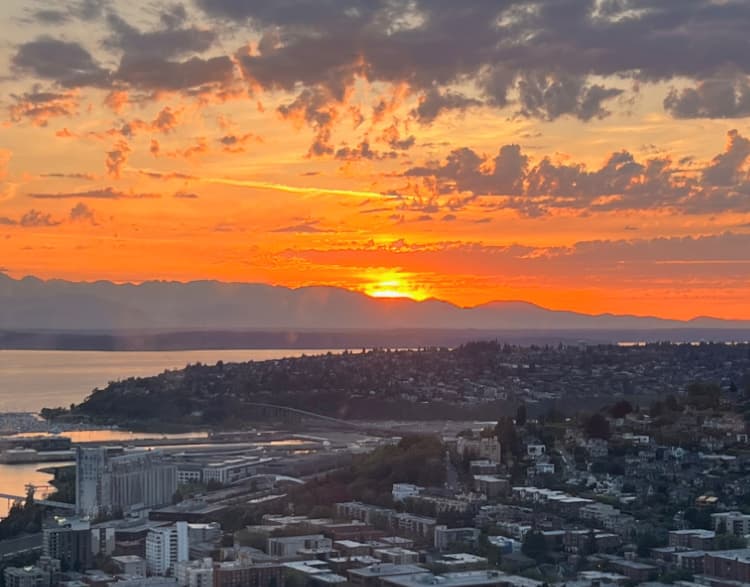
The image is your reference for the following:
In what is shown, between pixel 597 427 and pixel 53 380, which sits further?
pixel 53 380

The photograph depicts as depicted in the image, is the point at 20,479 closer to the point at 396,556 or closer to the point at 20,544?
the point at 20,544

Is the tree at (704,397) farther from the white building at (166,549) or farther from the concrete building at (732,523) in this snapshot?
the white building at (166,549)

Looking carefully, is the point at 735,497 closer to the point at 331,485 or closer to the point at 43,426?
the point at 331,485

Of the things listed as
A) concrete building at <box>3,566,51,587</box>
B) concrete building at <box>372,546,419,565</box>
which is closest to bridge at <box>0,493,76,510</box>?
concrete building at <box>3,566,51,587</box>

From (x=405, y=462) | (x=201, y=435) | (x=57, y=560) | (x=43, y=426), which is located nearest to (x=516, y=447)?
(x=405, y=462)

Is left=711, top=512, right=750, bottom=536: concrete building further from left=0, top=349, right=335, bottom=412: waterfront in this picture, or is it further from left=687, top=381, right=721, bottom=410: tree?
left=0, top=349, right=335, bottom=412: waterfront

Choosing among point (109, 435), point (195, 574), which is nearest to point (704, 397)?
point (195, 574)
